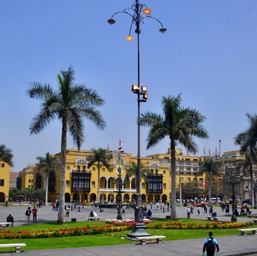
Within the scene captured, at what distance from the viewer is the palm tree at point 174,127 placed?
101 feet

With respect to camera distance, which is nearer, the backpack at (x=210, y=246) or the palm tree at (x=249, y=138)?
the backpack at (x=210, y=246)

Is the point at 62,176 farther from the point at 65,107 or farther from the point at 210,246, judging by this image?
the point at 210,246

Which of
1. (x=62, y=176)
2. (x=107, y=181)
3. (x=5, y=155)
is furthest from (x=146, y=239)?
(x=107, y=181)

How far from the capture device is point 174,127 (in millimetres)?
30797

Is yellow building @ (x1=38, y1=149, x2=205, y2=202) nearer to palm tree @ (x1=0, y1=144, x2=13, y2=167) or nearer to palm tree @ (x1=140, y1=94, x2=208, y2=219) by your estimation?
palm tree @ (x1=0, y1=144, x2=13, y2=167)

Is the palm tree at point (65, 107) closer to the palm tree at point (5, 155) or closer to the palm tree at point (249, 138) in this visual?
the palm tree at point (249, 138)

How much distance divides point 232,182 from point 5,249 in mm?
23312

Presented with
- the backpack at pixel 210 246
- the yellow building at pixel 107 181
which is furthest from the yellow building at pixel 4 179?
the backpack at pixel 210 246

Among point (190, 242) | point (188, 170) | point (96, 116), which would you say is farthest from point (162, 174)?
point (190, 242)

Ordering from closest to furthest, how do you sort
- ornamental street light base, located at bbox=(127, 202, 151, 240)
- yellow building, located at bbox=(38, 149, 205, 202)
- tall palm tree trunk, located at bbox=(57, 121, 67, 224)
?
ornamental street light base, located at bbox=(127, 202, 151, 240) < tall palm tree trunk, located at bbox=(57, 121, 67, 224) < yellow building, located at bbox=(38, 149, 205, 202)

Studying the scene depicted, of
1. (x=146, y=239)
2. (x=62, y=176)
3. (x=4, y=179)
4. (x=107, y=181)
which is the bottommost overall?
(x=146, y=239)

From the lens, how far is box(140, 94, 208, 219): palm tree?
30.7 m

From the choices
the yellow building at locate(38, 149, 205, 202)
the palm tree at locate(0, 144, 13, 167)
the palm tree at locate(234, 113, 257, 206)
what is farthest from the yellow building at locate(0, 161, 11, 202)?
the palm tree at locate(234, 113, 257, 206)

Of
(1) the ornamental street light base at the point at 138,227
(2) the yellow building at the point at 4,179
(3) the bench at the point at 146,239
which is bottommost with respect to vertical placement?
(3) the bench at the point at 146,239
